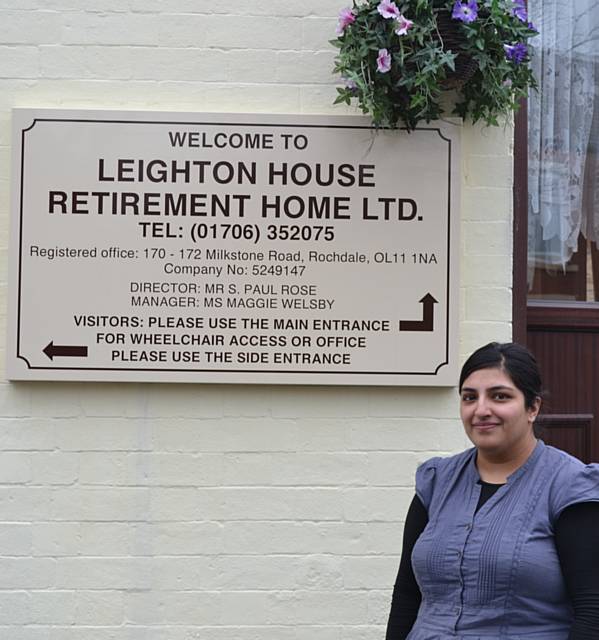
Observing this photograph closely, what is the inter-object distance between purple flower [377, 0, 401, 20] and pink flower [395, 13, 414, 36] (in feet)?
0.06

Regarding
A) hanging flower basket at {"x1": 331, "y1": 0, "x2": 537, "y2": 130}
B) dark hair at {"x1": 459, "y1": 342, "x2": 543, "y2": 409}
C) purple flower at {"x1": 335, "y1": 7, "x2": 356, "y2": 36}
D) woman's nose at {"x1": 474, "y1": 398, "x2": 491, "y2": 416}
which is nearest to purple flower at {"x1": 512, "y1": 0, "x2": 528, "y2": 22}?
hanging flower basket at {"x1": 331, "y1": 0, "x2": 537, "y2": 130}

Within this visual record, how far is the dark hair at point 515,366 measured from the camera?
2.63m

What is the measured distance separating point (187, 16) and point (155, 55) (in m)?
0.19

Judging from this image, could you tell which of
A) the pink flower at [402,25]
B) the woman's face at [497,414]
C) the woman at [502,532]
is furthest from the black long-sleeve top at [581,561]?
the pink flower at [402,25]

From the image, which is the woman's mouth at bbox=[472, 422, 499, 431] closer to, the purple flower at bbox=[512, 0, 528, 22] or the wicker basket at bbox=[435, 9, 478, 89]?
the wicker basket at bbox=[435, 9, 478, 89]

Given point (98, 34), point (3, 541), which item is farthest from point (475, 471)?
point (98, 34)

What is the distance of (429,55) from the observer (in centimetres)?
378

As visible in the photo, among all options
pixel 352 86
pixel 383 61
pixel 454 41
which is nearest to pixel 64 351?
pixel 352 86

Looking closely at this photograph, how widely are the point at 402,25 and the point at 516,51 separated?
0.43 meters

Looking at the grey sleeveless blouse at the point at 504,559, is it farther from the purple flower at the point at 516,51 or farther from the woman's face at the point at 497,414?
the purple flower at the point at 516,51

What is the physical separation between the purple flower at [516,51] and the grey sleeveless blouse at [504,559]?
1747 mm

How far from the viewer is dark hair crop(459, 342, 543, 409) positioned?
263 cm

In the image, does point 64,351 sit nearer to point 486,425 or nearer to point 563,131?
point 486,425

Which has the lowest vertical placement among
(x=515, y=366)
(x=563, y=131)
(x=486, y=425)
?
(x=486, y=425)
